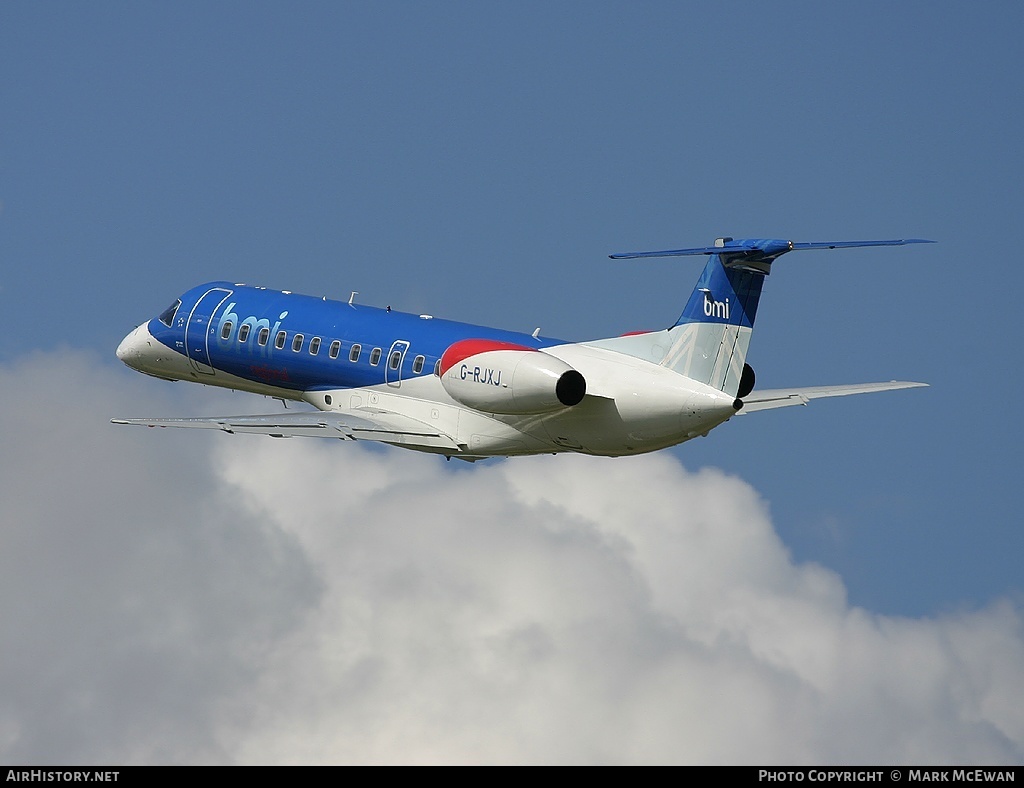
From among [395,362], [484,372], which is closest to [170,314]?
[395,362]

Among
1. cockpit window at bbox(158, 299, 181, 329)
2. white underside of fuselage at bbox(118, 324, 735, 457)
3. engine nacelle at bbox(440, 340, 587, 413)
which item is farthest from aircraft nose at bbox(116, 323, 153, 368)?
engine nacelle at bbox(440, 340, 587, 413)

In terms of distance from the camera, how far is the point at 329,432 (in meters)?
46.5

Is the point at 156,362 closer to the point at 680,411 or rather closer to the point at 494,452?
the point at 494,452

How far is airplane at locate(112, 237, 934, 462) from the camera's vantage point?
43.8 meters

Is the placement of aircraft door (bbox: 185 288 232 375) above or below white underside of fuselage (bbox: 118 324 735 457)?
above

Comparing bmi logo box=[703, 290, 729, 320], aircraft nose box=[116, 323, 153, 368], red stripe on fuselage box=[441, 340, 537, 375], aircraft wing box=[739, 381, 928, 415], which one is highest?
aircraft nose box=[116, 323, 153, 368]

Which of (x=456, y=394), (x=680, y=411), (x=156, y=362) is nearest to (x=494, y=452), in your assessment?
(x=456, y=394)

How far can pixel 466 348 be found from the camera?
46.4 meters

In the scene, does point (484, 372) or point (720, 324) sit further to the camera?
point (484, 372)

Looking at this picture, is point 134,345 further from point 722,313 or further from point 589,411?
point 722,313

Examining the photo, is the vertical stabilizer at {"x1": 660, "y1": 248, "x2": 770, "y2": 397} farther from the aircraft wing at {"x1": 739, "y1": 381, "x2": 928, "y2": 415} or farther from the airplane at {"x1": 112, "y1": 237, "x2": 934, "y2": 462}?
the aircraft wing at {"x1": 739, "y1": 381, "x2": 928, "y2": 415}

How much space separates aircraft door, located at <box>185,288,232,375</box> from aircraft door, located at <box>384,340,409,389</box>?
21.5 ft

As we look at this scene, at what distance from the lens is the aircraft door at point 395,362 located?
48125mm

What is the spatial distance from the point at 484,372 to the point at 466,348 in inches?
48.4
